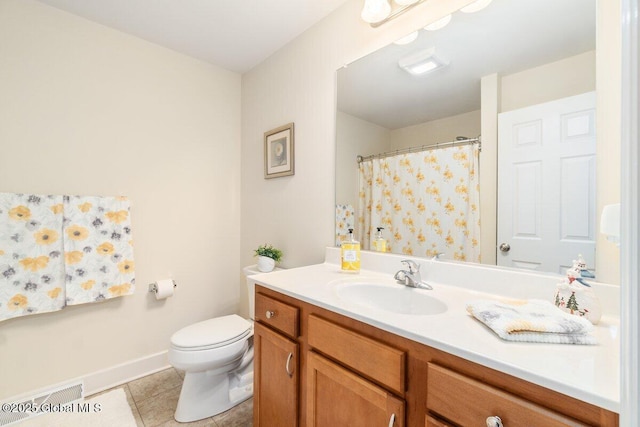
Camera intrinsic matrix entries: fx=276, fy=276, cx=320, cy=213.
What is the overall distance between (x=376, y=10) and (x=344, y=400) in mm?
1720

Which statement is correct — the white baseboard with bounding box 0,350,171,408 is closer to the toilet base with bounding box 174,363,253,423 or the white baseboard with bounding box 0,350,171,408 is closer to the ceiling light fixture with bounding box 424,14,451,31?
the toilet base with bounding box 174,363,253,423

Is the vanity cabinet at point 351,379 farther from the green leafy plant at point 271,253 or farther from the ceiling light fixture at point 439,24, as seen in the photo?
the ceiling light fixture at point 439,24

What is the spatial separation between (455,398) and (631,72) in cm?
69

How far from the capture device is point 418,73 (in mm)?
1360

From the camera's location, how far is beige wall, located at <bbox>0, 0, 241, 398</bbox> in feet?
5.18

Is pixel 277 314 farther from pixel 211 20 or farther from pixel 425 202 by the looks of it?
pixel 211 20

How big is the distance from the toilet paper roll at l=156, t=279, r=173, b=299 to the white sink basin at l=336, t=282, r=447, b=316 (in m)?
1.43

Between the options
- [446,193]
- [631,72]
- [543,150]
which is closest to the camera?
[631,72]

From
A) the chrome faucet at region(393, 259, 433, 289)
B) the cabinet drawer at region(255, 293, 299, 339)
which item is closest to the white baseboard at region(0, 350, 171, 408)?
the cabinet drawer at region(255, 293, 299, 339)

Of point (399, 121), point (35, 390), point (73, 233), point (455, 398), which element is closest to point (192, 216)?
point (73, 233)

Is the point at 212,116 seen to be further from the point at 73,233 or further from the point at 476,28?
the point at 476,28

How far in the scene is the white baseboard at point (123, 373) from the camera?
5.82ft

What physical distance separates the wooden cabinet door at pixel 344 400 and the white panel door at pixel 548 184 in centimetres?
70

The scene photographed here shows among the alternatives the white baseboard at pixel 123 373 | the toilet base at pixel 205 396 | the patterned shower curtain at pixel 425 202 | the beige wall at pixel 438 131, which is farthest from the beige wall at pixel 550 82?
the white baseboard at pixel 123 373
